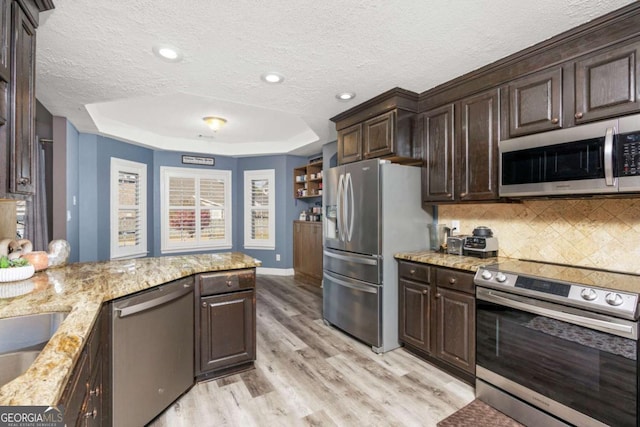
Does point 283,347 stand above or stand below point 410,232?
below

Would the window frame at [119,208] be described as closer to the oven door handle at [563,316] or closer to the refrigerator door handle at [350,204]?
the refrigerator door handle at [350,204]

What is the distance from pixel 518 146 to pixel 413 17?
1182 millimetres

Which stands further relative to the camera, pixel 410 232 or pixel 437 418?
pixel 410 232

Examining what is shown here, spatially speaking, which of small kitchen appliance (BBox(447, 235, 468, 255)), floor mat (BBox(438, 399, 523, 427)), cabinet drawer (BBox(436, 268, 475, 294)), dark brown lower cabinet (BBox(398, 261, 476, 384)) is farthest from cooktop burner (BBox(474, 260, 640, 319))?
floor mat (BBox(438, 399, 523, 427))

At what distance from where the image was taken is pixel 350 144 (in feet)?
10.9

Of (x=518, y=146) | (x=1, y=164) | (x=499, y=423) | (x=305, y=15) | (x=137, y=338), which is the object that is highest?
(x=305, y=15)

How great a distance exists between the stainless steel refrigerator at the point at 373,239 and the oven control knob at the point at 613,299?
150 cm

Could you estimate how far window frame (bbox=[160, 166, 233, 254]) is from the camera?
5.54 metres

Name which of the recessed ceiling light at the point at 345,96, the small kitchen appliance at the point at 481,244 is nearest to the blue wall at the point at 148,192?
the recessed ceiling light at the point at 345,96

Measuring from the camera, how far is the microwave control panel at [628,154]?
65.3 inches

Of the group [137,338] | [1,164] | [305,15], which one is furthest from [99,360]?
[305,15]

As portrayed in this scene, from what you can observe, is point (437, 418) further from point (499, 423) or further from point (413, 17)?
point (413, 17)

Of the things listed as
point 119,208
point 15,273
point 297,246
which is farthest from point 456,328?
point 119,208

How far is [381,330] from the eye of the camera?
278 centimetres
